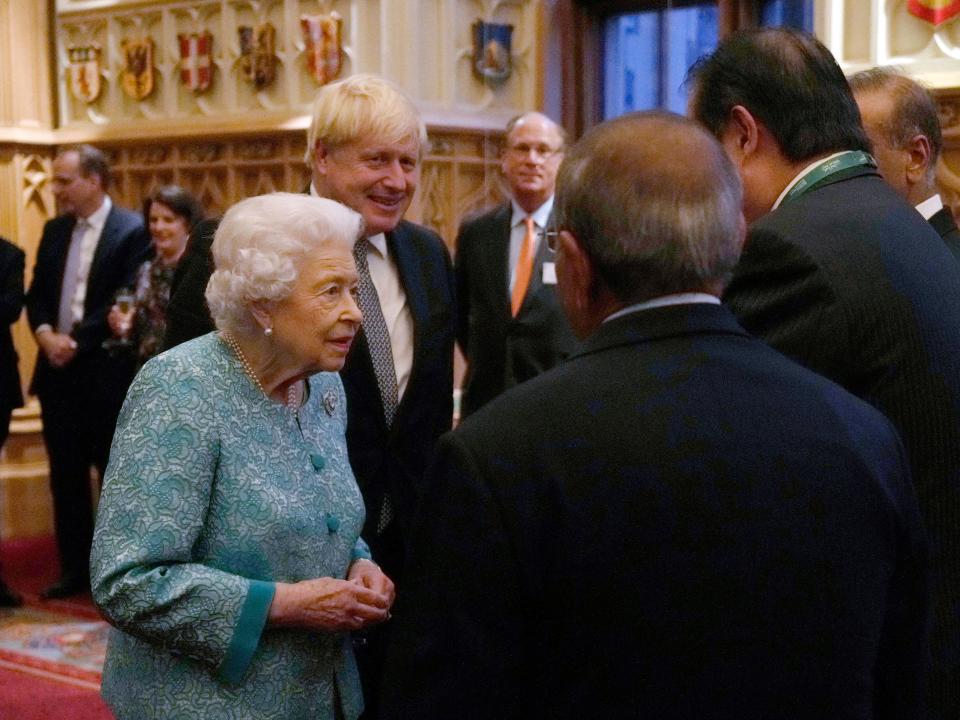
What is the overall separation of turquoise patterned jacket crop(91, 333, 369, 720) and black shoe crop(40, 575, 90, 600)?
13.0 feet

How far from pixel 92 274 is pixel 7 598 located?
1495mm

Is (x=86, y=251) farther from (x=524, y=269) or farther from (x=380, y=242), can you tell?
(x=380, y=242)

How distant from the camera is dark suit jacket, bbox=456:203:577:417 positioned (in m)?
4.92

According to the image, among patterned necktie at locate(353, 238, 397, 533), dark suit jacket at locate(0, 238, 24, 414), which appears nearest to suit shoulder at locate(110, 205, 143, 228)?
dark suit jacket at locate(0, 238, 24, 414)

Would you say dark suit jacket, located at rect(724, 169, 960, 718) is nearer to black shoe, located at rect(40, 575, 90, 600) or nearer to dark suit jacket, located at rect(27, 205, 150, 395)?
dark suit jacket, located at rect(27, 205, 150, 395)

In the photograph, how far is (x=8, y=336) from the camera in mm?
5793

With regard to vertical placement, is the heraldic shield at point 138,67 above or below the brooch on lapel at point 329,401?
above

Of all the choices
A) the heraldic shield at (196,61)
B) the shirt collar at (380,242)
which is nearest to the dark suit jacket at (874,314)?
the shirt collar at (380,242)

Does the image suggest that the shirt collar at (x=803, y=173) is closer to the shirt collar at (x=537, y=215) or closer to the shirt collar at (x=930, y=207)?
the shirt collar at (x=930, y=207)

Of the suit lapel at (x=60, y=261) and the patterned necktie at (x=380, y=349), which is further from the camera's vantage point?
the suit lapel at (x=60, y=261)

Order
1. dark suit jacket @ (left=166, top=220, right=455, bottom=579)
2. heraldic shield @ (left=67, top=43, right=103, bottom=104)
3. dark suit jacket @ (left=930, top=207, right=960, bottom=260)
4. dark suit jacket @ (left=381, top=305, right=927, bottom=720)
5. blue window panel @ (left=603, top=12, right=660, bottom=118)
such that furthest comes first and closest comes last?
heraldic shield @ (left=67, top=43, right=103, bottom=104) < blue window panel @ (left=603, top=12, right=660, bottom=118) < dark suit jacket @ (left=930, top=207, right=960, bottom=260) < dark suit jacket @ (left=166, top=220, right=455, bottom=579) < dark suit jacket @ (left=381, top=305, right=927, bottom=720)

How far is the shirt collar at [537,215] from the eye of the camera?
516cm

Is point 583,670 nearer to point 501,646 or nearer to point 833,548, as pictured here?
point 501,646

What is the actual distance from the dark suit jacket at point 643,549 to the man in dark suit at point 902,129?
1502 mm
